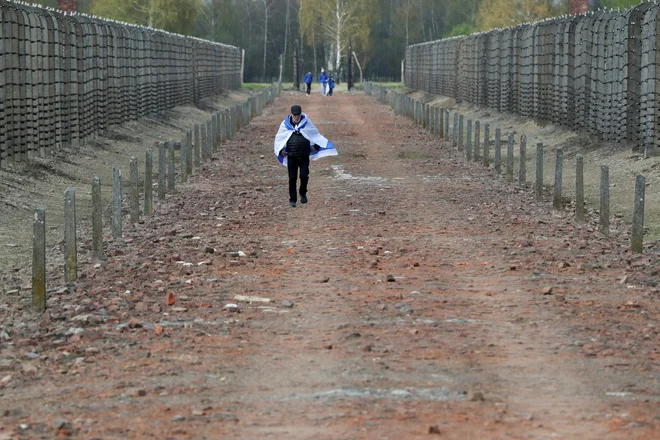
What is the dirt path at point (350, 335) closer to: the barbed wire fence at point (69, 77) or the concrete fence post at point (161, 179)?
the concrete fence post at point (161, 179)

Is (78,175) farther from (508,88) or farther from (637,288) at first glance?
(508,88)

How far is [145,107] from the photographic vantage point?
39.8 metres

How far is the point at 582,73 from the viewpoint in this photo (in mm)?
30922

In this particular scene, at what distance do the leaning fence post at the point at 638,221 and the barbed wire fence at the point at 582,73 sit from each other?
9.46 m

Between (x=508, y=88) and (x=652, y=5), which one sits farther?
(x=508, y=88)

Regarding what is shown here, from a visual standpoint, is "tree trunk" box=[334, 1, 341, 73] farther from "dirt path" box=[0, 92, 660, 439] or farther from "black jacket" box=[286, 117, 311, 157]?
"dirt path" box=[0, 92, 660, 439]

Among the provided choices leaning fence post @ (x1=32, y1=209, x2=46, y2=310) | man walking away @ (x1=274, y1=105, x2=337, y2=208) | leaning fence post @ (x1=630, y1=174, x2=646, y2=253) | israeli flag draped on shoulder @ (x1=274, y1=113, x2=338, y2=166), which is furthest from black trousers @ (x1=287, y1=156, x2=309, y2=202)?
leaning fence post @ (x1=32, y1=209, x2=46, y2=310)

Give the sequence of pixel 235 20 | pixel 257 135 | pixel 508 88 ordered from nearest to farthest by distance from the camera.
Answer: pixel 257 135 → pixel 508 88 → pixel 235 20

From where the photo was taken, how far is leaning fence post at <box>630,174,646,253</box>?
48.2ft

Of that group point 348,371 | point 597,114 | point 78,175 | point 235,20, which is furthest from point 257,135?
point 235,20

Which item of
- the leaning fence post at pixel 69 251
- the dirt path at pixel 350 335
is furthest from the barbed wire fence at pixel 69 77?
the leaning fence post at pixel 69 251

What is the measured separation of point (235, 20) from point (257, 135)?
83.5 meters

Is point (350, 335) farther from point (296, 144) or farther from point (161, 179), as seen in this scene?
point (161, 179)

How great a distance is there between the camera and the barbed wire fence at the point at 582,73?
82.5 feet
